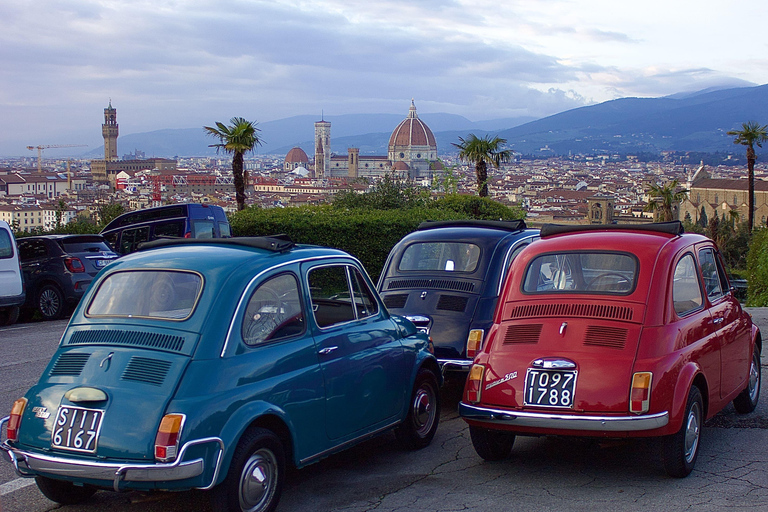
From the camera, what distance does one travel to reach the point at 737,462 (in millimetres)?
6105

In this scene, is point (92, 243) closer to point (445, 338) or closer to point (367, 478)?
point (445, 338)

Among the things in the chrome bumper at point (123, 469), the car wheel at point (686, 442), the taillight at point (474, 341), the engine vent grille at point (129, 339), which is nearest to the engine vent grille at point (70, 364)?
the engine vent grille at point (129, 339)

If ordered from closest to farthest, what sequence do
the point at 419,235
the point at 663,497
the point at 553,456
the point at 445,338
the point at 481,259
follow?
the point at 663,497
the point at 553,456
the point at 445,338
the point at 481,259
the point at 419,235

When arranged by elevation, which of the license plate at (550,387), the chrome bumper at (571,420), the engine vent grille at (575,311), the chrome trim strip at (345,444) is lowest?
the chrome trim strip at (345,444)

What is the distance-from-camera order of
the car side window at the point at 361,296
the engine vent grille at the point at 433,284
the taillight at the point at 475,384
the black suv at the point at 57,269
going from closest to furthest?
the taillight at the point at 475,384
the car side window at the point at 361,296
the engine vent grille at the point at 433,284
the black suv at the point at 57,269

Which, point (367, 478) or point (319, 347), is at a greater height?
point (319, 347)

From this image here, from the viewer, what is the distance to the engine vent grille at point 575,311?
19.2 ft

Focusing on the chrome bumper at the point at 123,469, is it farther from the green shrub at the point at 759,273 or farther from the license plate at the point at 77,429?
the green shrub at the point at 759,273

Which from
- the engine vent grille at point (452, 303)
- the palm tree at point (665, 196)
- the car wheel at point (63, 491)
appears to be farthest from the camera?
the palm tree at point (665, 196)

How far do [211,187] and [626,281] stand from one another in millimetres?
139995

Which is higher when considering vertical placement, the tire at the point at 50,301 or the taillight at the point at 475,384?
the taillight at the point at 475,384

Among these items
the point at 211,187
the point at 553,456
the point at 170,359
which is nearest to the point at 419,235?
the point at 553,456

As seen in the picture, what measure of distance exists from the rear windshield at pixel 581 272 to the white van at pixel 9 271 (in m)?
10.2

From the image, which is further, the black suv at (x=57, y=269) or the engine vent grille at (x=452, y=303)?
the black suv at (x=57, y=269)
